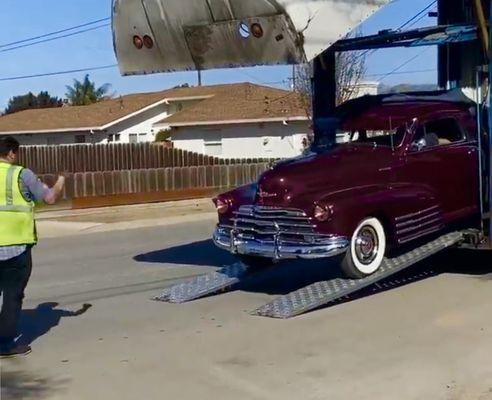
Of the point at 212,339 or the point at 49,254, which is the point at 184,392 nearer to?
the point at 212,339

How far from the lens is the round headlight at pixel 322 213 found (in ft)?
34.0

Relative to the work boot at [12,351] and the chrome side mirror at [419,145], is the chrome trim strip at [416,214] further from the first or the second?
the work boot at [12,351]

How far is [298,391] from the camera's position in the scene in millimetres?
7176

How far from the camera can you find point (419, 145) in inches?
464

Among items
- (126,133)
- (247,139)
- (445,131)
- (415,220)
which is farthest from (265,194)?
(126,133)

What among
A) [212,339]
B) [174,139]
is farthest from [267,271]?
[174,139]

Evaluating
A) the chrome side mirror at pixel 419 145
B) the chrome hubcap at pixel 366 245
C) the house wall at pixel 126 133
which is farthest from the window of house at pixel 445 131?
the house wall at pixel 126 133

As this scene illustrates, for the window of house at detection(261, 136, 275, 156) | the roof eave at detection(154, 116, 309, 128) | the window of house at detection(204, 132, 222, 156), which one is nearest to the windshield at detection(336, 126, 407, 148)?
the roof eave at detection(154, 116, 309, 128)

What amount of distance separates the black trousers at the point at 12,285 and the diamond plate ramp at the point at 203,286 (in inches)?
107

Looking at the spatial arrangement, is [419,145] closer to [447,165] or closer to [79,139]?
[447,165]

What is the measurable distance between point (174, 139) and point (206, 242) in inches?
1112

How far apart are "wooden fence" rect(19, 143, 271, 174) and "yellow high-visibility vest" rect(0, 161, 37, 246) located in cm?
2313

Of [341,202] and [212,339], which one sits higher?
[341,202]

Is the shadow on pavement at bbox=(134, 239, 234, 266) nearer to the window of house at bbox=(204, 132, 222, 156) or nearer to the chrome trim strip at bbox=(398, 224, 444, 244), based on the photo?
the chrome trim strip at bbox=(398, 224, 444, 244)
